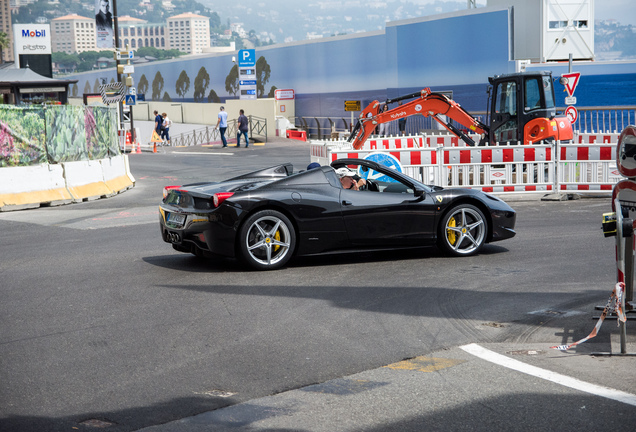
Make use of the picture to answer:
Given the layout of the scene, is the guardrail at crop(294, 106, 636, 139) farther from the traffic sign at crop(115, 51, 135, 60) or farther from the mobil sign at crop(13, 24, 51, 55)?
the mobil sign at crop(13, 24, 51, 55)

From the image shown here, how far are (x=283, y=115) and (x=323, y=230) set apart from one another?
134 feet

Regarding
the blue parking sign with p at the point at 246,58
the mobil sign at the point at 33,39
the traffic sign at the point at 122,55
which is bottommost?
the traffic sign at the point at 122,55

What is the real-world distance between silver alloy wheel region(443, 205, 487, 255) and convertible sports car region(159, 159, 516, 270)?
0.5 inches

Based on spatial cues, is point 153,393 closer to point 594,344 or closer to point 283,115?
point 594,344

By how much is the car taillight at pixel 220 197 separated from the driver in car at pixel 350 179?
1497 mm

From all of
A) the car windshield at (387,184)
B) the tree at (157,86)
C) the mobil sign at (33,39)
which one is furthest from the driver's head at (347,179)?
the tree at (157,86)

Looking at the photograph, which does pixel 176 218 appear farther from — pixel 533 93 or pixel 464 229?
pixel 533 93

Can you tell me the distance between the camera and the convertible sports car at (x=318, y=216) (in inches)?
333

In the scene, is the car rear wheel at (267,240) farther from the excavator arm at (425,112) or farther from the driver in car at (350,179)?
the excavator arm at (425,112)

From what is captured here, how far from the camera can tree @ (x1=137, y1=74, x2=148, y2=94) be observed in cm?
7438

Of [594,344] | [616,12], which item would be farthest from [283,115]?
[594,344]

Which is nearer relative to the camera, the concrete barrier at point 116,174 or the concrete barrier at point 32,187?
the concrete barrier at point 32,187

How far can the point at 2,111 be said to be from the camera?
1581 centimetres

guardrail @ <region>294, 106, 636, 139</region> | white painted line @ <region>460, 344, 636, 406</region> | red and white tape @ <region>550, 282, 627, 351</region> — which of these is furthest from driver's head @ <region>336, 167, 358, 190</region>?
guardrail @ <region>294, 106, 636, 139</region>
